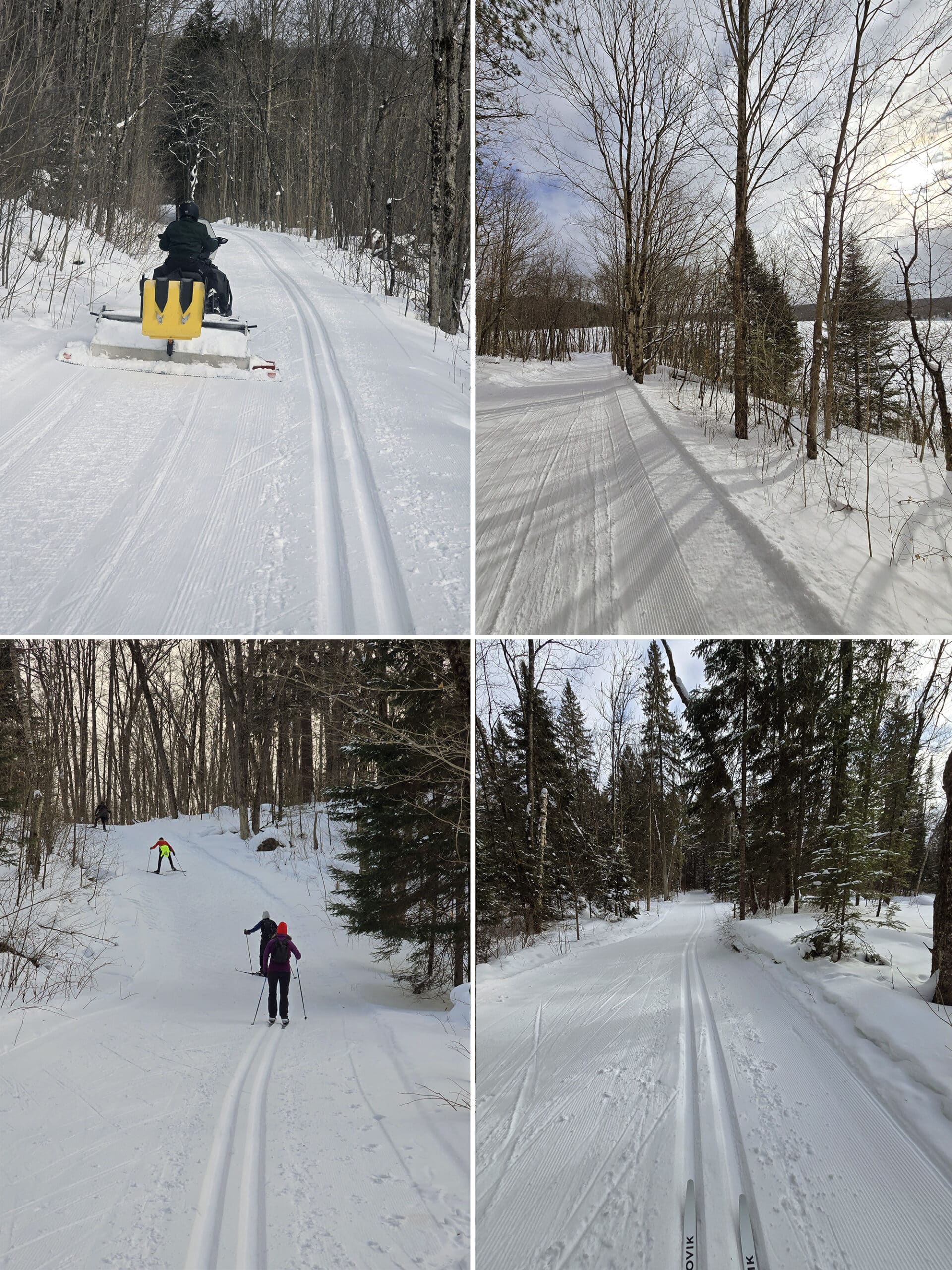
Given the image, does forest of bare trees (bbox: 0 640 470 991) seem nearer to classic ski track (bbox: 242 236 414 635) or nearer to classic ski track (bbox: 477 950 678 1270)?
classic ski track (bbox: 242 236 414 635)

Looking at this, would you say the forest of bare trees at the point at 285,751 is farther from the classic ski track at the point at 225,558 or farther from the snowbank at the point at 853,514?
the snowbank at the point at 853,514

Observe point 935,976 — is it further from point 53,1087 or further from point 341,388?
point 341,388

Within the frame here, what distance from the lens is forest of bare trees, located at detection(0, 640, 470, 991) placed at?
5.50 m

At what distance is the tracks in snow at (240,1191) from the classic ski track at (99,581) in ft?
9.51

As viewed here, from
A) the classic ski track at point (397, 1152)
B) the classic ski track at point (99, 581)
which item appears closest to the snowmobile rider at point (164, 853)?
the classic ski track at point (397, 1152)

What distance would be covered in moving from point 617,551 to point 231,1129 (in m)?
4.40

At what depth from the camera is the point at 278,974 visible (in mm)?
7539

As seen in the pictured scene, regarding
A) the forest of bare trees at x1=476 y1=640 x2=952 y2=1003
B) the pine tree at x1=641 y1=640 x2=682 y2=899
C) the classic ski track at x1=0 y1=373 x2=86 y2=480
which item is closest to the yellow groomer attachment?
the classic ski track at x1=0 y1=373 x2=86 y2=480

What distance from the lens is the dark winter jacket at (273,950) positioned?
24.8 feet

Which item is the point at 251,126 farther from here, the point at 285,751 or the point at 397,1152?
the point at 397,1152

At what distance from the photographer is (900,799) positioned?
9320 mm

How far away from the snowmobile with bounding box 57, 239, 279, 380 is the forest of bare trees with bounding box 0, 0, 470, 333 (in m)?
3.45

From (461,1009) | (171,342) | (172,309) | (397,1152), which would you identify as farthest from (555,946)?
(172,309)

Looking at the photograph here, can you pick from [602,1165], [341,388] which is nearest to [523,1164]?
[602,1165]
